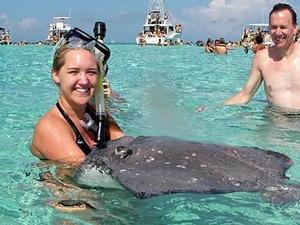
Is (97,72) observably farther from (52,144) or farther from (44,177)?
(44,177)

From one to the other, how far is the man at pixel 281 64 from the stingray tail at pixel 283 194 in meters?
4.58

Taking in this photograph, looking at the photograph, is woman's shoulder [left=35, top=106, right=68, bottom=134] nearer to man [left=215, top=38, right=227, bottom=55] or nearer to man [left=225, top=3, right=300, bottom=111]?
man [left=225, top=3, right=300, bottom=111]

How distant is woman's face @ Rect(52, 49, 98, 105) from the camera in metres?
4.31

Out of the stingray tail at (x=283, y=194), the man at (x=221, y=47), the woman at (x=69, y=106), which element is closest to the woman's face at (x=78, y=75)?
the woman at (x=69, y=106)

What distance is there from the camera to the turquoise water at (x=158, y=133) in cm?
372

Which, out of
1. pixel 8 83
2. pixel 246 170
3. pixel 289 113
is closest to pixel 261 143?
pixel 289 113

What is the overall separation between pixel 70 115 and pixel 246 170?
5.51 feet

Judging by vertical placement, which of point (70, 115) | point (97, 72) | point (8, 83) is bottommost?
point (8, 83)

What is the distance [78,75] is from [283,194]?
1.96 metres

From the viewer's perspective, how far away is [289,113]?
26.8 feet

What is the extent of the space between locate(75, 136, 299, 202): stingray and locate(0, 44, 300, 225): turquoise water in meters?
0.10

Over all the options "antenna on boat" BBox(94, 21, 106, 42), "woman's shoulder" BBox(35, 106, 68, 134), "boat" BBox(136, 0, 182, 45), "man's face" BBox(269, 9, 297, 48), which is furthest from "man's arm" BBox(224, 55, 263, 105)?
"boat" BBox(136, 0, 182, 45)

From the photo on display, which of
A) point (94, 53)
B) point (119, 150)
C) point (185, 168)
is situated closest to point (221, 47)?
point (94, 53)

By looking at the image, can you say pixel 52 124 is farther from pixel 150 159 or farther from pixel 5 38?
pixel 5 38
